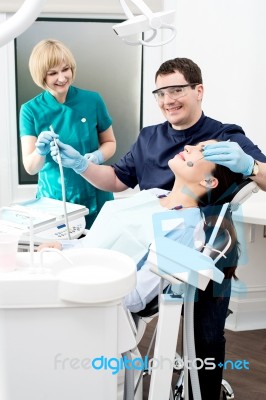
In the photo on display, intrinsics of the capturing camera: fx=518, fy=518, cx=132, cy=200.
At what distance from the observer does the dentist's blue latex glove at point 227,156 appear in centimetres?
136

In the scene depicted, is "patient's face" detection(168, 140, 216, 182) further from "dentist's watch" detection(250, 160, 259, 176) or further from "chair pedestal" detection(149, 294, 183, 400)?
"chair pedestal" detection(149, 294, 183, 400)

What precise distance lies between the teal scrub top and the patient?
76 centimetres

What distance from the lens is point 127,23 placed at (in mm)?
1406

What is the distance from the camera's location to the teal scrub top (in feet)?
7.45

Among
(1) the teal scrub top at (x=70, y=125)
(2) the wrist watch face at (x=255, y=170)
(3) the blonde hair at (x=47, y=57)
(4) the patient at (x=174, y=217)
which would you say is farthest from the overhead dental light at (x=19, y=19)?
(1) the teal scrub top at (x=70, y=125)

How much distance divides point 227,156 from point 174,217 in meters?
0.22

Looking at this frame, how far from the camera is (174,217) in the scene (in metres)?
1.41

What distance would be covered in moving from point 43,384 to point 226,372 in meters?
1.43

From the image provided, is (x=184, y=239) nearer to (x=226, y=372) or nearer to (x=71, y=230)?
(x=71, y=230)

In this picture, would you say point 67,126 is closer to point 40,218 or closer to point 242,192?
point 40,218

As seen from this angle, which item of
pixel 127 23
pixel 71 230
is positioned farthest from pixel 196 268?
pixel 71 230

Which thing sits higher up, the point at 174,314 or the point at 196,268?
the point at 196,268

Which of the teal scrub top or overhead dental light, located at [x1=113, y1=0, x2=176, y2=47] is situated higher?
overhead dental light, located at [x1=113, y1=0, x2=176, y2=47]

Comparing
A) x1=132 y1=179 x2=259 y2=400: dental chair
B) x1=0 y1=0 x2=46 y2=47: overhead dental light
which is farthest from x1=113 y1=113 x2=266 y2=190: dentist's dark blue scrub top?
x1=0 y1=0 x2=46 y2=47: overhead dental light
